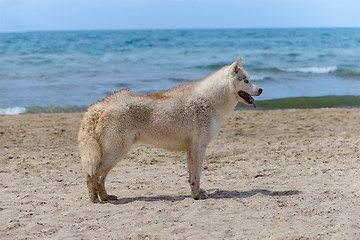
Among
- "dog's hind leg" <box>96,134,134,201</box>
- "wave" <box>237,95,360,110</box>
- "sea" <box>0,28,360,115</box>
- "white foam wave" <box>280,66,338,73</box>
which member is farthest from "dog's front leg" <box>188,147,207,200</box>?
"white foam wave" <box>280,66,338,73</box>

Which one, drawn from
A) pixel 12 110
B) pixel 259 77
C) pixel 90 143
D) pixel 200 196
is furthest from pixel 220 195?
pixel 259 77

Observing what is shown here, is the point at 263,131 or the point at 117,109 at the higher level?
the point at 117,109

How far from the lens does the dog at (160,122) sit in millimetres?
6113

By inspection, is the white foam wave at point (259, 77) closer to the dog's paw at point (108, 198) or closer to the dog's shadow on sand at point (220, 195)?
the dog's shadow on sand at point (220, 195)

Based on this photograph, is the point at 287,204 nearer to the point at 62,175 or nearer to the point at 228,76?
the point at 228,76

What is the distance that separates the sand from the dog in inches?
19.6

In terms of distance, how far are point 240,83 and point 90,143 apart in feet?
7.31

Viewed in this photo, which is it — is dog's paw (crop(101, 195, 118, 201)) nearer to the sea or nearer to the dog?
the dog

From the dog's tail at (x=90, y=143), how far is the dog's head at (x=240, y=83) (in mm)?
1868

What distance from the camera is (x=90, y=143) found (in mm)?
6098

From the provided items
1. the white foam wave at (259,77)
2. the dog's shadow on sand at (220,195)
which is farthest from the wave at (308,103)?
the dog's shadow on sand at (220,195)

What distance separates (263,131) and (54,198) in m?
5.98

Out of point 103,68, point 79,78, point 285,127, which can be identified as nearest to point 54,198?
point 285,127

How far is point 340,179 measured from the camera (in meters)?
7.13
